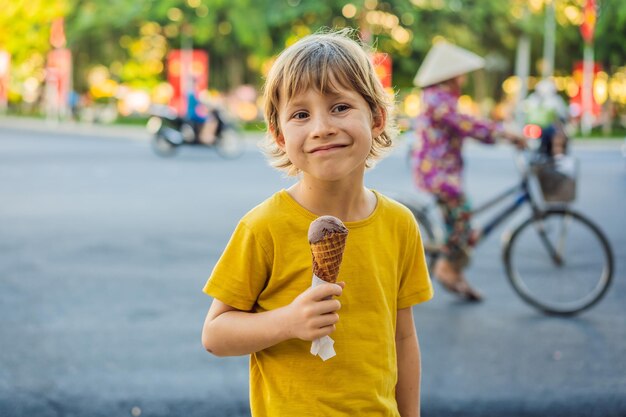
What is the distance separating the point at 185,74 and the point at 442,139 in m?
31.7

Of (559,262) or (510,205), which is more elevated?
(510,205)

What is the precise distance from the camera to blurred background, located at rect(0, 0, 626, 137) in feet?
112

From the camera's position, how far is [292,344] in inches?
73.6

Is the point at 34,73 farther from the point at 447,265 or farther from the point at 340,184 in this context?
the point at 340,184

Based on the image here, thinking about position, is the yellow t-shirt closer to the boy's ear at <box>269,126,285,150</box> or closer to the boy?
the boy

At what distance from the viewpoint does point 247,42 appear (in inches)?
1388

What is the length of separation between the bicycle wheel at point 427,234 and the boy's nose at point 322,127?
4309 mm

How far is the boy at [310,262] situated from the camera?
1.82 m

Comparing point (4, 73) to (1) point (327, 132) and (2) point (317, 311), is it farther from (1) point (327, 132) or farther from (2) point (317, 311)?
(2) point (317, 311)

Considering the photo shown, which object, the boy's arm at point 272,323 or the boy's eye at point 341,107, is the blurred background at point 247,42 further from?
the boy's arm at point 272,323

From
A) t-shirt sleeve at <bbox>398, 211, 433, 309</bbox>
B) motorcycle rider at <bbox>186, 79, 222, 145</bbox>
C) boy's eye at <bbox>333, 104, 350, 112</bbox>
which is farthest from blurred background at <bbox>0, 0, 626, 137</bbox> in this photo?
boy's eye at <bbox>333, 104, 350, 112</bbox>

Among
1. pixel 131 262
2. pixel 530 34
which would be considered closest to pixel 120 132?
pixel 530 34

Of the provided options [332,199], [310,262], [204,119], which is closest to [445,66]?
[332,199]

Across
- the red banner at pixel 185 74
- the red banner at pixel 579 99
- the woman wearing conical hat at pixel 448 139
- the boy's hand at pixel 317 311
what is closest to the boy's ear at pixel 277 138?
the boy's hand at pixel 317 311
